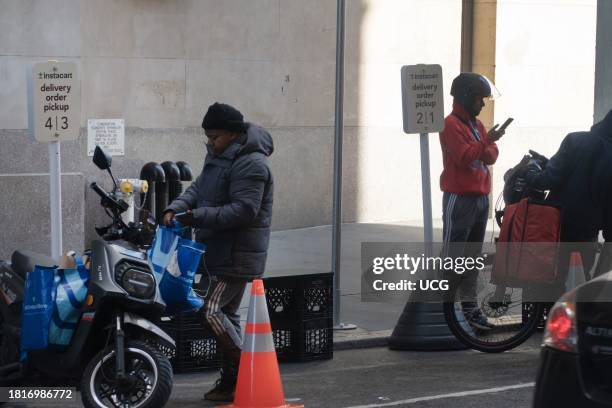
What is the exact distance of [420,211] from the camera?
17.2 meters

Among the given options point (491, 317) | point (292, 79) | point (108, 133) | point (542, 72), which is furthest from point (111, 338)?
point (542, 72)

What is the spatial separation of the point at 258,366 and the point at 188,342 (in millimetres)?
1652

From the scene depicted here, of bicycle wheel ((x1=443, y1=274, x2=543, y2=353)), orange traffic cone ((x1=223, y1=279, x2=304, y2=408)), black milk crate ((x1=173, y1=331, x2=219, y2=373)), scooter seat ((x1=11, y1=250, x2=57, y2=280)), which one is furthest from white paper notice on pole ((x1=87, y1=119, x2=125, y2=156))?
orange traffic cone ((x1=223, y1=279, x2=304, y2=408))

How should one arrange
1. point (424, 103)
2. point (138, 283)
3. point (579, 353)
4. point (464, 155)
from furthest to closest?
point (424, 103), point (464, 155), point (138, 283), point (579, 353)

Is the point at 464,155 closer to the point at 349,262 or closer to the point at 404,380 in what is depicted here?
the point at 404,380

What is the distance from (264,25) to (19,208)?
16.1ft

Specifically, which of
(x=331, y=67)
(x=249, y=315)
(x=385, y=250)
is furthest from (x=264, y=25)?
(x=249, y=315)

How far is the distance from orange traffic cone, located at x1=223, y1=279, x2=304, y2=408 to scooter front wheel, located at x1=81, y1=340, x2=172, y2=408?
50 cm

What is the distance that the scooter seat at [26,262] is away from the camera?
7.23m

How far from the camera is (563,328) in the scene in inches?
210

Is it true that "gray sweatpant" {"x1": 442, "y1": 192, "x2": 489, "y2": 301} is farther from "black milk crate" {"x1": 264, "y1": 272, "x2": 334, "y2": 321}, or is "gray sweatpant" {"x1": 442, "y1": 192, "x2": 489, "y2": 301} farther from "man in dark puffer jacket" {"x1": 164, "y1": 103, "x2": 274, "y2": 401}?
"man in dark puffer jacket" {"x1": 164, "y1": 103, "x2": 274, "y2": 401}

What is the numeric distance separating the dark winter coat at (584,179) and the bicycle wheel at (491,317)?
26.5 inches

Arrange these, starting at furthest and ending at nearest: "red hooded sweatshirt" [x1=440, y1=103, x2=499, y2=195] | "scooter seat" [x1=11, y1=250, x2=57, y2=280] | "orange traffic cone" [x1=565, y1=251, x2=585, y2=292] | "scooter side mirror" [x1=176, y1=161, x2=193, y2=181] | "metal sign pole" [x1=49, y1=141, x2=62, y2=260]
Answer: "scooter side mirror" [x1=176, y1=161, x2=193, y2=181]
"red hooded sweatshirt" [x1=440, y1=103, x2=499, y2=195]
"metal sign pole" [x1=49, y1=141, x2=62, y2=260]
"orange traffic cone" [x1=565, y1=251, x2=585, y2=292]
"scooter seat" [x1=11, y1=250, x2=57, y2=280]

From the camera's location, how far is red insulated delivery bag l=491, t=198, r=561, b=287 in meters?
8.84
